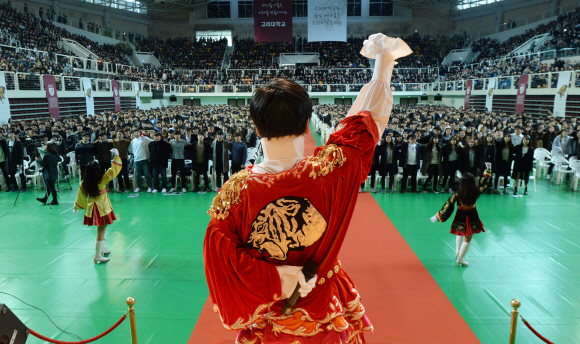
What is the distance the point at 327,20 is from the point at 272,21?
4921 millimetres

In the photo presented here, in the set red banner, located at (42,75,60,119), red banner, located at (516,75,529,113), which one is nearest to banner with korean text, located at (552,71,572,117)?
red banner, located at (516,75,529,113)

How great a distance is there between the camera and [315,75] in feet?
121

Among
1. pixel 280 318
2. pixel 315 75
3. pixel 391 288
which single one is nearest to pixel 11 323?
pixel 280 318

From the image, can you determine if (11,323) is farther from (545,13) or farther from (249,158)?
(545,13)

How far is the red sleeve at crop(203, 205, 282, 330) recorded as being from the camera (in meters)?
1.39

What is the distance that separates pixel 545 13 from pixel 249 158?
3608cm

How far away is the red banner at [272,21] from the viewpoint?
32938 mm

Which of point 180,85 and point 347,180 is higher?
point 180,85

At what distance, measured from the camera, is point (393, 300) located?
4.44 metres

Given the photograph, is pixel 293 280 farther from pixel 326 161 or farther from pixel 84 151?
pixel 84 151

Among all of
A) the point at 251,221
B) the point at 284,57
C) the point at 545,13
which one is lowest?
the point at 251,221

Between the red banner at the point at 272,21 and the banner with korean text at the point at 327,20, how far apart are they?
210 cm

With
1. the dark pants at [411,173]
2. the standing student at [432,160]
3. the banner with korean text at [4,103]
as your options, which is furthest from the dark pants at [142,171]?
the banner with korean text at [4,103]

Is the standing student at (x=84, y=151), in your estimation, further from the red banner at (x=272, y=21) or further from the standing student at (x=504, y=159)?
the red banner at (x=272, y=21)
